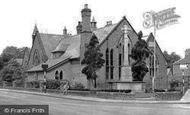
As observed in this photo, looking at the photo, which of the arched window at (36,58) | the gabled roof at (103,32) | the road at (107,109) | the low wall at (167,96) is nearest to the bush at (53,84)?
the gabled roof at (103,32)

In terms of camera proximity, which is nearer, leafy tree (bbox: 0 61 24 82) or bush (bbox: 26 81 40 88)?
bush (bbox: 26 81 40 88)

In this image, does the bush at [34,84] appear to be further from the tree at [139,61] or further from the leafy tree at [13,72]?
the tree at [139,61]

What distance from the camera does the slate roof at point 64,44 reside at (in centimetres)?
6424

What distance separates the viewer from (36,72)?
69438mm

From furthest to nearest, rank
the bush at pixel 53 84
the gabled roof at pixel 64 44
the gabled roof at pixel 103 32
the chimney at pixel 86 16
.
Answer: the gabled roof at pixel 64 44, the gabled roof at pixel 103 32, the chimney at pixel 86 16, the bush at pixel 53 84

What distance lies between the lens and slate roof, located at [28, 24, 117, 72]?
64244mm

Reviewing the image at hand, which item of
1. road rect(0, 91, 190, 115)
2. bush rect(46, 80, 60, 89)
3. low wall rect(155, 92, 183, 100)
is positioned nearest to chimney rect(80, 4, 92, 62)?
bush rect(46, 80, 60, 89)

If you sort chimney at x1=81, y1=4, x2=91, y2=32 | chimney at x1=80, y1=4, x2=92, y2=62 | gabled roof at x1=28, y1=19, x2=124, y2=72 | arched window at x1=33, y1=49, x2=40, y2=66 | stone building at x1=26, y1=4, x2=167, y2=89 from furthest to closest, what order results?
arched window at x1=33, y1=49, x2=40, y2=66 < gabled roof at x1=28, y1=19, x2=124, y2=72 < stone building at x1=26, y1=4, x2=167, y2=89 < chimney at x1=80, y1=4, x2=92, y2=62 < chimney at x1=81, y1=4, x2=91, y2=32

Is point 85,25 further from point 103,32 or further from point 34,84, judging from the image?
point 34,84

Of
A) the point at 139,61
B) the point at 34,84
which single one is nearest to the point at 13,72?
the point at 34,84

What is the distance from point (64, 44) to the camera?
74000mm

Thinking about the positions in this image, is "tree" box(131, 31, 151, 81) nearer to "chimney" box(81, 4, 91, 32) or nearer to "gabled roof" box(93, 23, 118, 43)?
"chimney" box(81, 4, 91, 32)

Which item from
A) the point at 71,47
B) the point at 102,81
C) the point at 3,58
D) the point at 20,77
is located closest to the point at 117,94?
the point at 102,81

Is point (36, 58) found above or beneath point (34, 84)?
above
